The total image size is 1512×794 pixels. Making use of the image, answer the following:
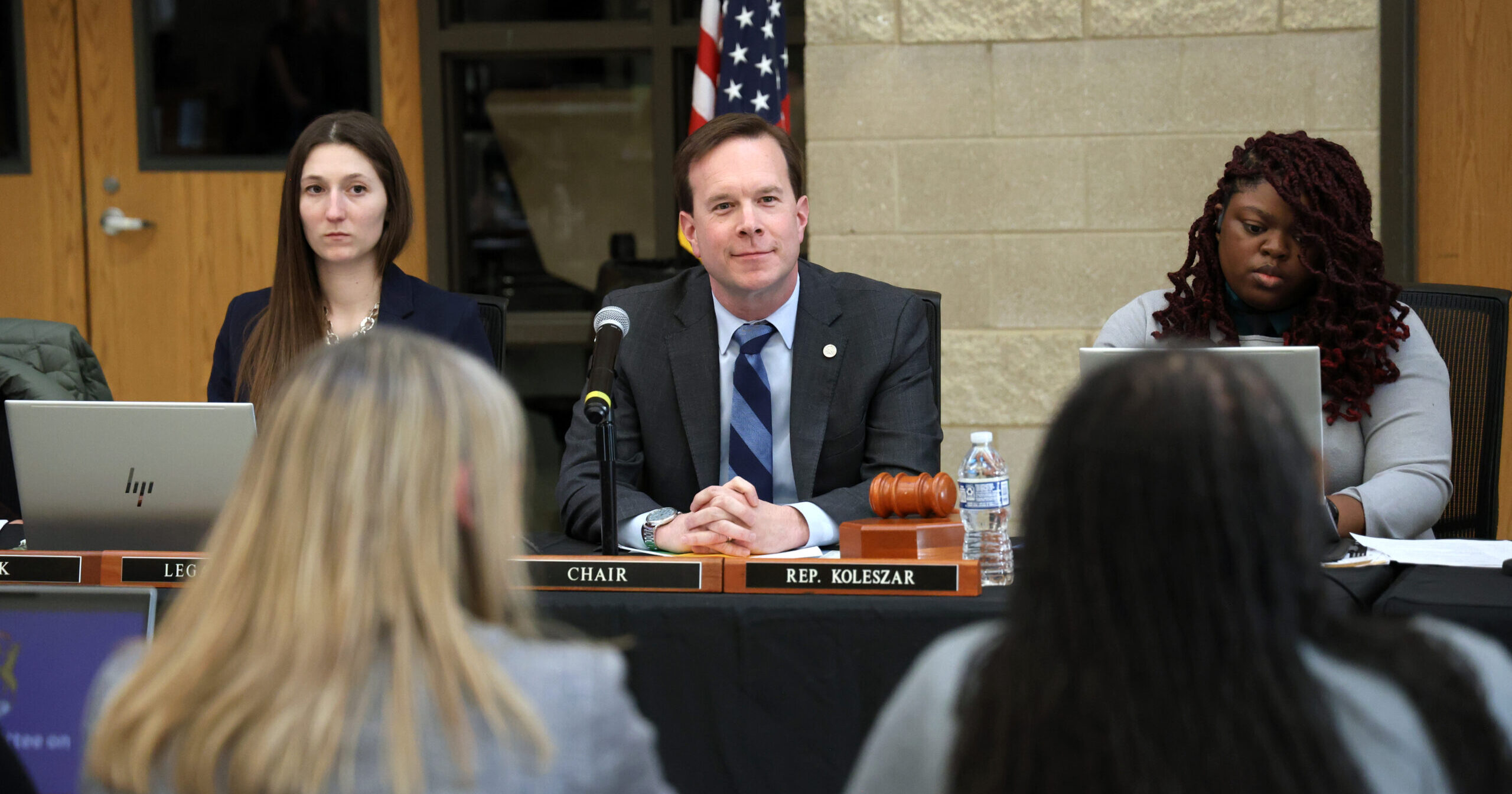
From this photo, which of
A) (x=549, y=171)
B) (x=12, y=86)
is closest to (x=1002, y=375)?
(x=549, y=171)

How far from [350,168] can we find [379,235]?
0.48 ft

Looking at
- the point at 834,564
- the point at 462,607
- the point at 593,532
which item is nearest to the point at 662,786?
the point at 462,607

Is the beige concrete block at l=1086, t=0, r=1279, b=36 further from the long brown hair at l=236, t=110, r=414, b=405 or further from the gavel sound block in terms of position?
the gavel sound block

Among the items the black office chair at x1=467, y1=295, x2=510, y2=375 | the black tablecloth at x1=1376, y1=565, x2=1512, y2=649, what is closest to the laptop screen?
the black office chair at x1=467, y1=295, x2=510, y2=375

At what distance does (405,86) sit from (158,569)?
8.36ft

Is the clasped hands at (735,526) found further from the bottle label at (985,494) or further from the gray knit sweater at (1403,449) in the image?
the gray knit sweater at (1403,449)

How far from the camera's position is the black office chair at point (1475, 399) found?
241 centimetres

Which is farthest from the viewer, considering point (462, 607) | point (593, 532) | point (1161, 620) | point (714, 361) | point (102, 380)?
point (102, 380)

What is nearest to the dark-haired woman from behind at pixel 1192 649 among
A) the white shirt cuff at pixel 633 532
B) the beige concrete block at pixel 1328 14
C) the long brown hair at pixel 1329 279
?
the white shirt cuff at pixel 633 532

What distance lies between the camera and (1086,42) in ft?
11.4

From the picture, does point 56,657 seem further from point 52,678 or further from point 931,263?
point 931,263

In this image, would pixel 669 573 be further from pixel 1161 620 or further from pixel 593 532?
pixel 1161 620

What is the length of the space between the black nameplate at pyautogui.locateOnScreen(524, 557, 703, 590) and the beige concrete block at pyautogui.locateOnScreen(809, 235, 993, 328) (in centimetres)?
193

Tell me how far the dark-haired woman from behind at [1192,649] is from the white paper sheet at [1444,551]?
1.04 meters
